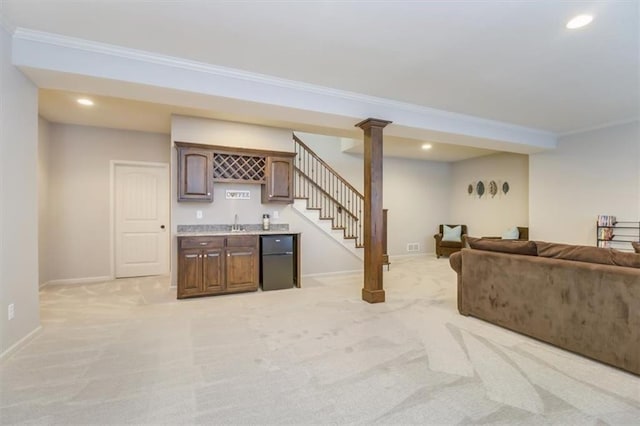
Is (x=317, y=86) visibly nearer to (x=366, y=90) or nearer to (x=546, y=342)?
(x=366, y=90)

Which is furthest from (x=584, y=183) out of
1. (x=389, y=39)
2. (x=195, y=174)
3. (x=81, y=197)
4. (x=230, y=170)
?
(x=81, y=197)

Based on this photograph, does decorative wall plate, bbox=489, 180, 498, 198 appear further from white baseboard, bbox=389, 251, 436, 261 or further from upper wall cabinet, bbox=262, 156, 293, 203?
upper wall cabinet, bbox=262, 156, 293, 203

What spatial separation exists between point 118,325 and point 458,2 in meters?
4.24

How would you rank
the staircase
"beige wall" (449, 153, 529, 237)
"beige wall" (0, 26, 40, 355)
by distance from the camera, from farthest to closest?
"beige wall" (449, 153, 529, 237) → the staircase → "beige wall" (0, 26, 40, 355)

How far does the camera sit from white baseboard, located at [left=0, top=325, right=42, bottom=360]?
2.43 meters

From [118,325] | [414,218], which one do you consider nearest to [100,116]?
[118,325]

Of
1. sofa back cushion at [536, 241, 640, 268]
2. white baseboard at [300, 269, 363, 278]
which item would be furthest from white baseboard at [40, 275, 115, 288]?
sofa back cushion at [536, 241, 640, 268]

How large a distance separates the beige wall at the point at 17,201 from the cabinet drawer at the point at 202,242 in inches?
59.7

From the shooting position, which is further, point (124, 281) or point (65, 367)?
point (124, 281)

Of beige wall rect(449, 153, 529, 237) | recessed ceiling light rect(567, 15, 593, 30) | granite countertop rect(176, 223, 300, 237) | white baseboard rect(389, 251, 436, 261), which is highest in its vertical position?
recessed ceiling light rect(567, 15, 593, 30)

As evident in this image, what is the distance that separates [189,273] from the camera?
4.16 metres

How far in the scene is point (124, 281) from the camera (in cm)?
520

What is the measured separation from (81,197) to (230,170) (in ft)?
8.85

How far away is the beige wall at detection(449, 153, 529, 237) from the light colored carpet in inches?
190
